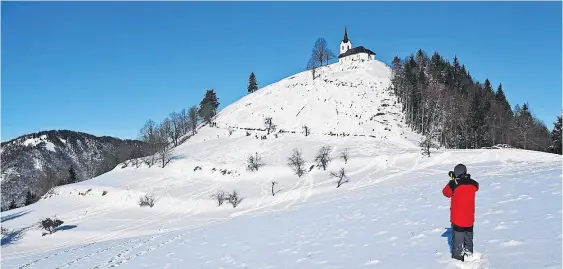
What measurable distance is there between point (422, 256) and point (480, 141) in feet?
212

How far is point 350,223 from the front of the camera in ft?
54.3

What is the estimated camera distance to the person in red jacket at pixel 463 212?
8.48m

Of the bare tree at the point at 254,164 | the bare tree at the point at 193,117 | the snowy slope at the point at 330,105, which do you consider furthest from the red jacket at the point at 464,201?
the bare tree at the point at 193,117

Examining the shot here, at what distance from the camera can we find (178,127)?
100 m

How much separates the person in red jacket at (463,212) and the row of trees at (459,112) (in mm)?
62416

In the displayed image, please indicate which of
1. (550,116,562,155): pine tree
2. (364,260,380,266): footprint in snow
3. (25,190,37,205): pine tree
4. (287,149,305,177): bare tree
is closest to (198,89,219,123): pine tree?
(25,190,37,205): pine tree

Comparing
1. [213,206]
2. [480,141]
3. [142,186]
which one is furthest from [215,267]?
[480,141]

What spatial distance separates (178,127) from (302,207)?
77350mm

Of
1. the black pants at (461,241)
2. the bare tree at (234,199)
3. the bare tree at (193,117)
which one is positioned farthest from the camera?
the bare tree at (193,117)

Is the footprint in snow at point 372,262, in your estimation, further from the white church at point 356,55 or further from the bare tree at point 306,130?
the white church at point 356,55

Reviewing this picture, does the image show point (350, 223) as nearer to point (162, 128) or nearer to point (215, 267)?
point (215, 267)

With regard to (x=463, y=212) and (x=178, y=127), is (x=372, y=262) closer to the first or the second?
(x=463, y=212)

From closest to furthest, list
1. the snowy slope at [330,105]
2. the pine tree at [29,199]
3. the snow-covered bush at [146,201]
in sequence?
the snow-covered bush at [146,201] < the pine tree at [29,199] < the snowy slope at [330,105]

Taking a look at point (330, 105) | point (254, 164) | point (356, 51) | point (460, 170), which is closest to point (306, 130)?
point (330, 105)
